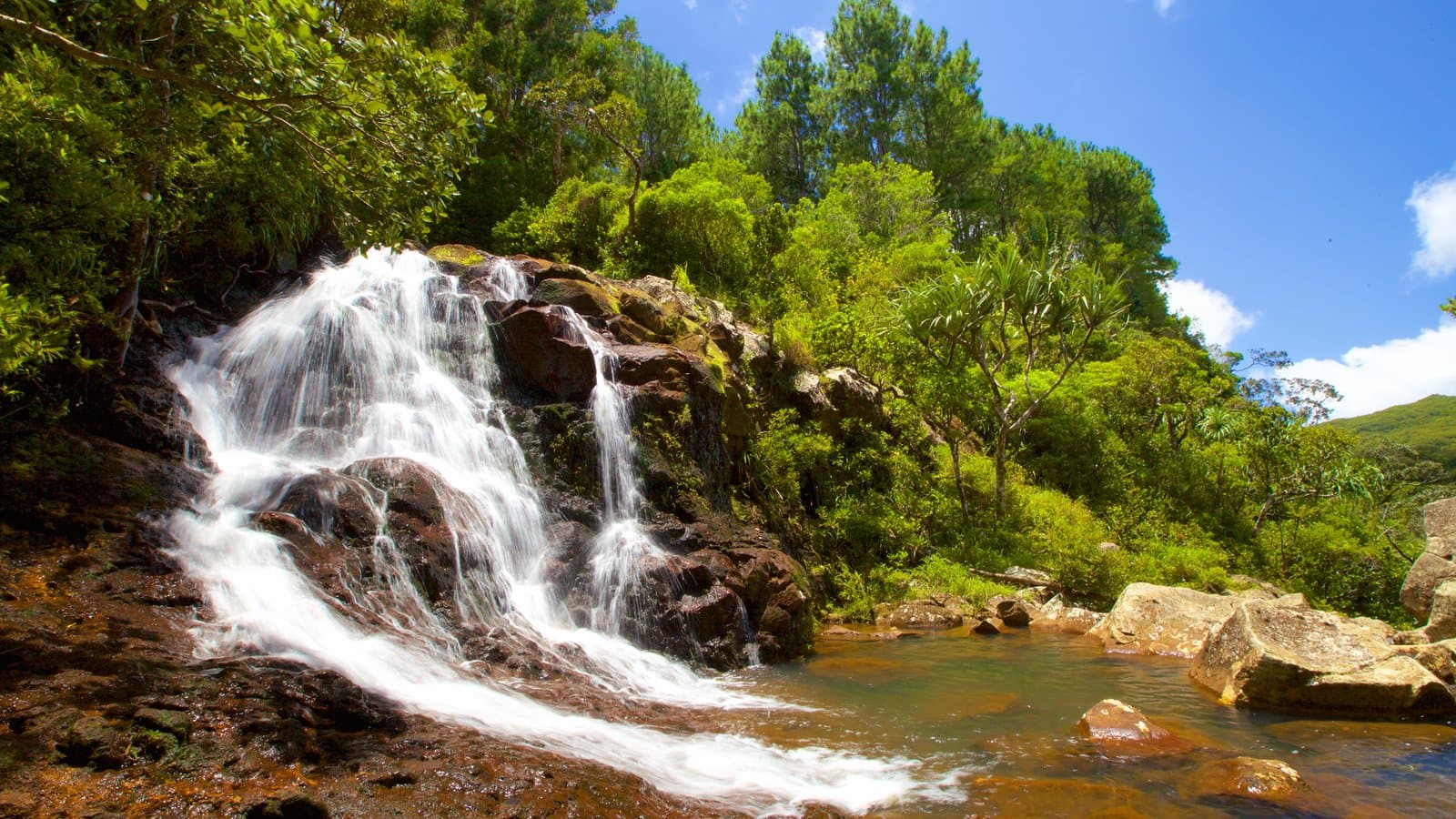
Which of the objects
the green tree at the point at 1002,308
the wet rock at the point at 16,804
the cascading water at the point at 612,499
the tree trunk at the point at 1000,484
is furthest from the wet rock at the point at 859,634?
the wet rock at the point at 16,804

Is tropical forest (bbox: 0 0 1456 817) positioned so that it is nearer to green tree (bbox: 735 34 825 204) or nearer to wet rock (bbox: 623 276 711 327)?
wet rock (bbox: 623 276 711 327)

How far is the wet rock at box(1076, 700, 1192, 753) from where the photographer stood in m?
5.78

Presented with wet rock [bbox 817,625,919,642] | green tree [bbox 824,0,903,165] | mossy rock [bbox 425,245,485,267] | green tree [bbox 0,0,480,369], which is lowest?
wet rock [bbox 817,625,919,642]

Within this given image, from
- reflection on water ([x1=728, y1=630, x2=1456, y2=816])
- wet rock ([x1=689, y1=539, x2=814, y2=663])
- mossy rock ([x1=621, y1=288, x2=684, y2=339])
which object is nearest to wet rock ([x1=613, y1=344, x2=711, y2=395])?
mossy rock ([x1=621, y1=288, x2=684, y2=339])

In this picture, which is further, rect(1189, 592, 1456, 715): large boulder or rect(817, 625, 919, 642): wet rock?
rect(817, 625, 919, 642): wet rock

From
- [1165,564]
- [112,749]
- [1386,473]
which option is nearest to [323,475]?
[112,749]

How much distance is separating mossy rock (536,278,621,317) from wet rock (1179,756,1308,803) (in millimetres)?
10499

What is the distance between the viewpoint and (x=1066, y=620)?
12.3 meters

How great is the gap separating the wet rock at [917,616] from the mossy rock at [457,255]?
1042cm

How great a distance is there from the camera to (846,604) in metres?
12.9

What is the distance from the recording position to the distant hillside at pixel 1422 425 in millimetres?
48781

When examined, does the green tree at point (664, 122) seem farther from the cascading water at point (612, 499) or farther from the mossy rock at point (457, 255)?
the cascading water at point (612, 499)

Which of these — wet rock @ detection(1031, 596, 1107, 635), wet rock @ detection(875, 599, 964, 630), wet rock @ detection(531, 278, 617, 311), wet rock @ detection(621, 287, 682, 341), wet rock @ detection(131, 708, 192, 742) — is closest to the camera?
wet rock @ detection(131, 708, 192, 742)

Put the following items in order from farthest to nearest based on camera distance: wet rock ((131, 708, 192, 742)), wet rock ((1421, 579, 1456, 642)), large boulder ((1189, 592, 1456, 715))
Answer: wet rock ((1421, 579, 1456, 642)), large boulder ((1189, 592, 1456, 715)), wet rock ((131, 708, 192, 742))
